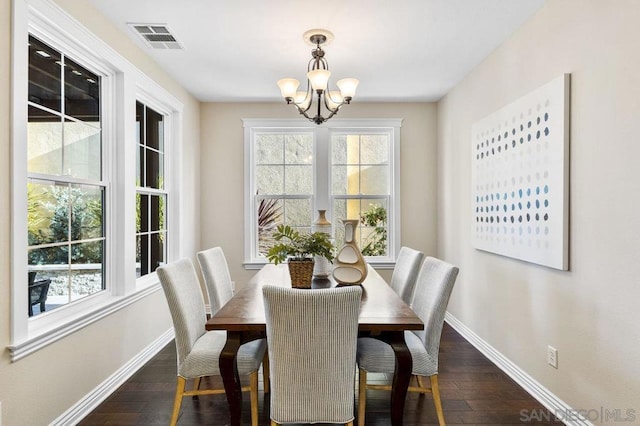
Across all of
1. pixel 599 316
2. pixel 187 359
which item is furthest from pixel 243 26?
pixel 599 316

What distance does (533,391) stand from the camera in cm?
259

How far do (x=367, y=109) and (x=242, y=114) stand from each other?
4.98ft

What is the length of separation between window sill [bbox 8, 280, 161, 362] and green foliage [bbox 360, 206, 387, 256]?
2771 mm

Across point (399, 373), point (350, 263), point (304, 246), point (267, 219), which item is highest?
point (267, 219)

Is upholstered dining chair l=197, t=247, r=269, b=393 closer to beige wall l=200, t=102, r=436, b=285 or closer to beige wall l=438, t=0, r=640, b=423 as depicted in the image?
beige wall l=200, t=102, r=436, b=285

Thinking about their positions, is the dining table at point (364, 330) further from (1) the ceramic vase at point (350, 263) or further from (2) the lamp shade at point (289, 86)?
(2) the lamp shade at point (289, 86)

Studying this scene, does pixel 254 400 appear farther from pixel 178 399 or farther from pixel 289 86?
pixel 289 86

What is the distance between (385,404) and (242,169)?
315 centimetres

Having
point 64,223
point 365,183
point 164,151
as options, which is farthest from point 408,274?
point 164,151

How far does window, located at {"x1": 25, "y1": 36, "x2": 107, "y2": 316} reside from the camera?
2143 mm

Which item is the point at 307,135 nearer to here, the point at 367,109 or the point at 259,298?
the point at 367,109

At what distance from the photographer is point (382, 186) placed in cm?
484

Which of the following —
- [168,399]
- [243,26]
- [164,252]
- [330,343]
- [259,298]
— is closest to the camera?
[330,343]

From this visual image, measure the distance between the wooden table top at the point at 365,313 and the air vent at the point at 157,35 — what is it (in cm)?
197
